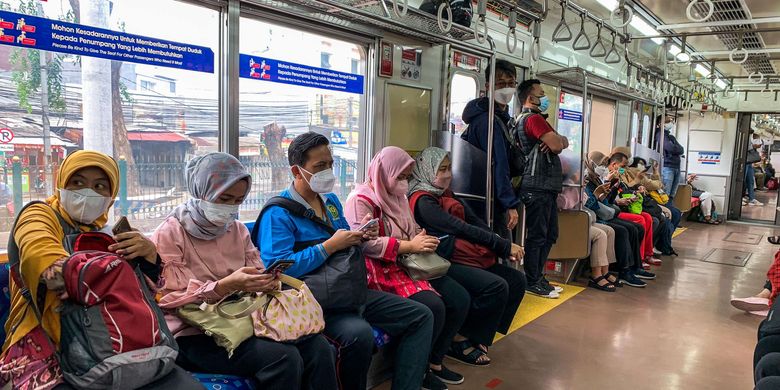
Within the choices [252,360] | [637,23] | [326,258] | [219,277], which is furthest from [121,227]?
[637,23]

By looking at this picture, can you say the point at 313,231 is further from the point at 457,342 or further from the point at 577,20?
the point at 577,20

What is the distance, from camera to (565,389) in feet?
10.5

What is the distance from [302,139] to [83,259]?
4.30 feet

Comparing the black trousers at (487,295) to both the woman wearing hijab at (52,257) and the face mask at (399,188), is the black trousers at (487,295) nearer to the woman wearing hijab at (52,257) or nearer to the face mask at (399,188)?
the face mask at (399,188)

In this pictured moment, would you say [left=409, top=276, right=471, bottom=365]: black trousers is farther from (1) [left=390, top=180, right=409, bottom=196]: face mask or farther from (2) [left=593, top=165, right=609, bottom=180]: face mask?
(2) [left=593, top=165, right=609, bottom=180]: face mask

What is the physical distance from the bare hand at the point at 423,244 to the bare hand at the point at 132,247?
4.73 ft

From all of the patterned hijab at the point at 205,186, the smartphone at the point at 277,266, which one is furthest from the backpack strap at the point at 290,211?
the smartphone at the point at 277,266

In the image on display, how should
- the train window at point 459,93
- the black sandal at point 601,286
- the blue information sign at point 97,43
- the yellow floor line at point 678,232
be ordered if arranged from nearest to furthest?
the blue information sign at point 97,43 < the train window at point 459,93 < the black sandal at point 601,286 < the yellow floor line at point 678,232

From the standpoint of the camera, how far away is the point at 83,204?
195 centimetres

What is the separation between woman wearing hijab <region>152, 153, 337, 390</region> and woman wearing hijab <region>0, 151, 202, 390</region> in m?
0.17

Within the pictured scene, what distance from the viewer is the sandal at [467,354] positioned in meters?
3.49

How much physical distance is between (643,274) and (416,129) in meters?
3.47

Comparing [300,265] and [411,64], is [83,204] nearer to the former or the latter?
[300,265]

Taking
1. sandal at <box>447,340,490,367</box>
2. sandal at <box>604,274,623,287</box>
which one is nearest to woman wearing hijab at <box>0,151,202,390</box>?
sandal at <box>447,340,490,367</box>
